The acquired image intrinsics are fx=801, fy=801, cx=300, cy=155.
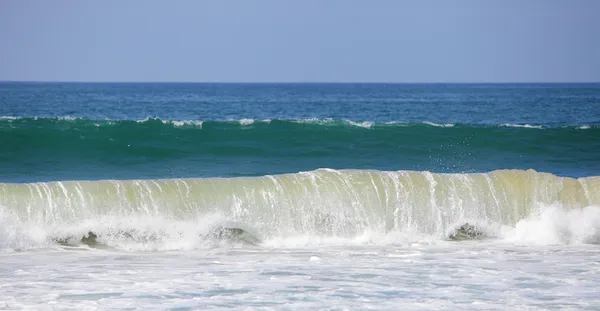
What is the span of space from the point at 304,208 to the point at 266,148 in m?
10.7

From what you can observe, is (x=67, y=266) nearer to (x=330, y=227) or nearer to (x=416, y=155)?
(x=330, y=227)

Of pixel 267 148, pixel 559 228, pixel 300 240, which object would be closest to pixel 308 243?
pixel 300 240

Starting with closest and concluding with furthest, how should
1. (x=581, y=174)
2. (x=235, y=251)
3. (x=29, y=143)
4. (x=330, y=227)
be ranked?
1. (x=235, y=251)
2. (x=330, y=227)
3. (x=581, y=174)
4. (x=29, y=143)

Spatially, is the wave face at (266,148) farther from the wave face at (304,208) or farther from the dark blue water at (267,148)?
the wave face at (304,208)

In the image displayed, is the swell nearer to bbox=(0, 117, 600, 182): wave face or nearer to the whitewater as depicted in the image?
the whitewater

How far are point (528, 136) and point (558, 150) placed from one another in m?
1.83

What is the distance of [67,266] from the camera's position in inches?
370

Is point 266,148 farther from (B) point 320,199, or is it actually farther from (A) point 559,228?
(A) point 559,228

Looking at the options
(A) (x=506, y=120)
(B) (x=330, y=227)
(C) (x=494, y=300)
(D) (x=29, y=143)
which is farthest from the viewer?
(A) (x=506, y=120)

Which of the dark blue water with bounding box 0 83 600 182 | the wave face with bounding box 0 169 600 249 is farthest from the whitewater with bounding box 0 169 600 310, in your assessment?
the dark blue water with bounding box 0 83 600 182

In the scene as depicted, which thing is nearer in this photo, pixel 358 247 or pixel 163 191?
pixel 358 247

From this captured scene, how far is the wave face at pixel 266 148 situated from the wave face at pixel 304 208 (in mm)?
6134

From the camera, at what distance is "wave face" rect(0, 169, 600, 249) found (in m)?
11.1

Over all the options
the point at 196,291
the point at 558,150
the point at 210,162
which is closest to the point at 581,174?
the point at 558,150
